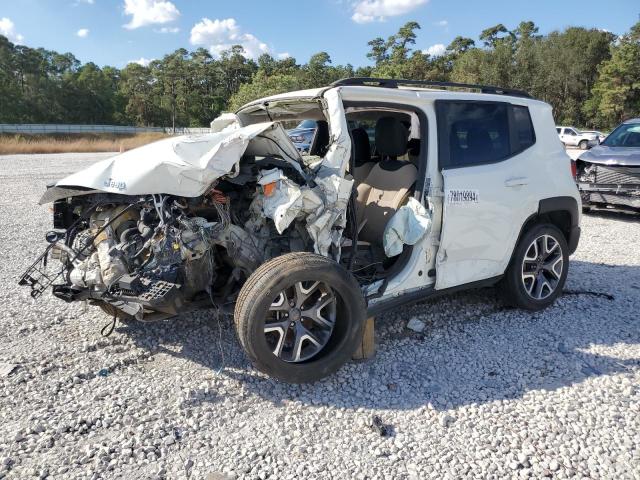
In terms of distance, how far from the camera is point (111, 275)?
343cm

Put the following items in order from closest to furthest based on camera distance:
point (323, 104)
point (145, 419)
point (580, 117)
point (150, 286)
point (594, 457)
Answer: point (594, 457)
point (145, 419)
point (150, 286)
point (323, 104)
point (580, 117)

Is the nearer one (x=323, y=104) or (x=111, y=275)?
(x=111, y=275)

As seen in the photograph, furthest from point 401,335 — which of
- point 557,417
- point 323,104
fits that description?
point 323,104

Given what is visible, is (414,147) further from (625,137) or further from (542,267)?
(625,137)

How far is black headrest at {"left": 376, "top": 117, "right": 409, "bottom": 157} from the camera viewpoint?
14.3 feet

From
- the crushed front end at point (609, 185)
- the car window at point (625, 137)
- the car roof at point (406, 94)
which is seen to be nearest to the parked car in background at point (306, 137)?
the car roof at point (406, 94)

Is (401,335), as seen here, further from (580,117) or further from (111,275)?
(580,117)

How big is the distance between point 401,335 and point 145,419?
214 cm

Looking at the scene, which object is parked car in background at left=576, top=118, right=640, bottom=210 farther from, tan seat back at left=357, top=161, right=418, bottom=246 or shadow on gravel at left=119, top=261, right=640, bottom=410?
tan seat back at left=357, top=161, right=418, bottom=246

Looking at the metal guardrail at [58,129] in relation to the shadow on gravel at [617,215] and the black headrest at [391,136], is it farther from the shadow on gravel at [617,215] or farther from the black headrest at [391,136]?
the black headrest at [391,136]

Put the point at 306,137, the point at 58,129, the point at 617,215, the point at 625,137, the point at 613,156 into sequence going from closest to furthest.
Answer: the point at 306,137
the point at 613,156
the point at 617,215
the point at 625,137
the point at 58,129

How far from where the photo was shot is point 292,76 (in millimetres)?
47156

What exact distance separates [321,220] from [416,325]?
1.47m

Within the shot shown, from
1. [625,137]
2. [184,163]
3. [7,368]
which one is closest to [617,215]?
[625,137]
